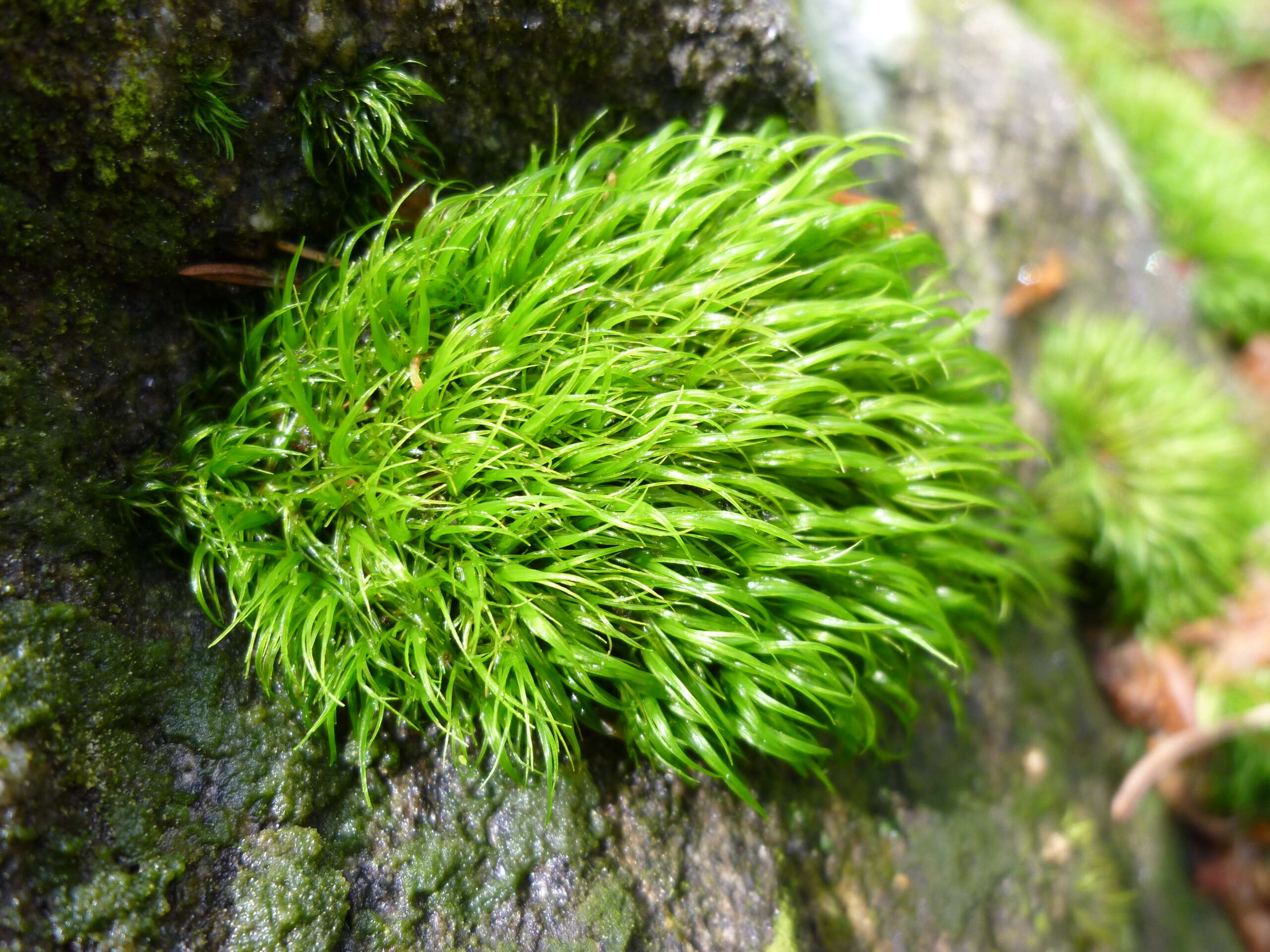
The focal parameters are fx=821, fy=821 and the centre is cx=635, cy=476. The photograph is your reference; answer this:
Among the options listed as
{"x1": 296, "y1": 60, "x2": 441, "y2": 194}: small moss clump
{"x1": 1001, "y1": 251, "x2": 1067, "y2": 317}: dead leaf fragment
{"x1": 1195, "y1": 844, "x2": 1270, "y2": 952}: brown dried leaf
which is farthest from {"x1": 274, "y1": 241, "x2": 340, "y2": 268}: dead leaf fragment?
{"x1": 1195, "y1": 844, "x2": 1270, "y2": 952}: brown dried leaf

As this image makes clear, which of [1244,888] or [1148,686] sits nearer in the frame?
[1148,686]

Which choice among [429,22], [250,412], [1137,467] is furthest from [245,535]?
[1137,467]

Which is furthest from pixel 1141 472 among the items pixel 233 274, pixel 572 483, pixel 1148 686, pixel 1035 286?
pixel 233 274

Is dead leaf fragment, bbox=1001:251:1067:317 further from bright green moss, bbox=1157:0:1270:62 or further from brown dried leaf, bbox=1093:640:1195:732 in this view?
bright green moss, bbox=1157:0:1270:62

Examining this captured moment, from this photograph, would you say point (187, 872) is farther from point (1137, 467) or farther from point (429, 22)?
point (1137, 467)

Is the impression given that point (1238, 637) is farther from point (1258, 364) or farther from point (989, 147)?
point (989, 147)

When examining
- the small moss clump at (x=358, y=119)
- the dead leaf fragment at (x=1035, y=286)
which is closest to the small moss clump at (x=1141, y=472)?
the dead leaf fragment at (x=1035, y=286)
